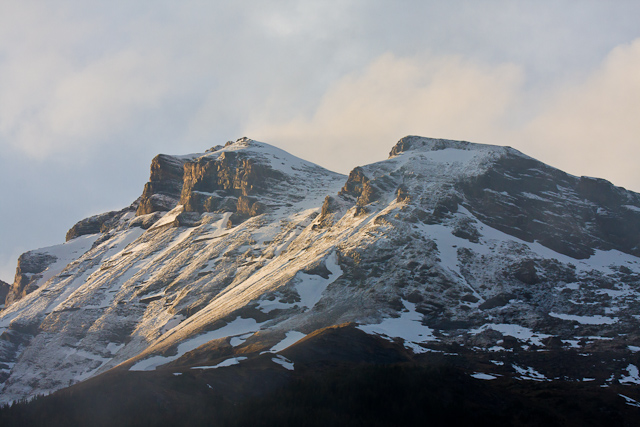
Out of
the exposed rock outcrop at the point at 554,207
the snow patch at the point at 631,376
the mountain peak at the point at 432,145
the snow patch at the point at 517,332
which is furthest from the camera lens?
the mountain peak at the point at 432,145

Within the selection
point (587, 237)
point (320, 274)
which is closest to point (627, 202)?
point (587, 237)

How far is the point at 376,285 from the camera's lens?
301 feet

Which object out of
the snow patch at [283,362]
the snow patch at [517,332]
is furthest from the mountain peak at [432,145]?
the snow patch at [283,362]

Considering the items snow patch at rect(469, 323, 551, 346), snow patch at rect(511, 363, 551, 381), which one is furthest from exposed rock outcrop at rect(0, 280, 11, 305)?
snow patch at rect(511, 363, 551, 381)

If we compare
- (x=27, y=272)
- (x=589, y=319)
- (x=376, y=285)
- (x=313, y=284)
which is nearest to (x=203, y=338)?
(x=313, y=284)

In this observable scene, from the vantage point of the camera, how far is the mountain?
7262 centimetres

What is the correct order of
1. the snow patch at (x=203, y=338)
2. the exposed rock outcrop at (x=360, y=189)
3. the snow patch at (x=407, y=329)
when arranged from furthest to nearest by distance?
1. the exposed rock outcrop at (x=360, y=189)
2. the snow patch at (x=203, y=338)
3. the snow patch at (x=407, y=329)

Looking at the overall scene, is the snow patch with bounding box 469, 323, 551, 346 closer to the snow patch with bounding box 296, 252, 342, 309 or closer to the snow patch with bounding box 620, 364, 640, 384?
the snow patch with bounding box 620, 364, 640, 384

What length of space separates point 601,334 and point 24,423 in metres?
66.1

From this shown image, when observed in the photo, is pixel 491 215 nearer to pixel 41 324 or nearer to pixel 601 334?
pixel 601 334

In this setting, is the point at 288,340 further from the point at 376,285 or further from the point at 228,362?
the point at 376,285

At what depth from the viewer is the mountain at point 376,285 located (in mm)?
72625

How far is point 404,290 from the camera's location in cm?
9069

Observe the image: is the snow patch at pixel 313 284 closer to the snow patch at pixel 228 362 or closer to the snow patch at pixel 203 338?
the snow patch at pixel 203 338
